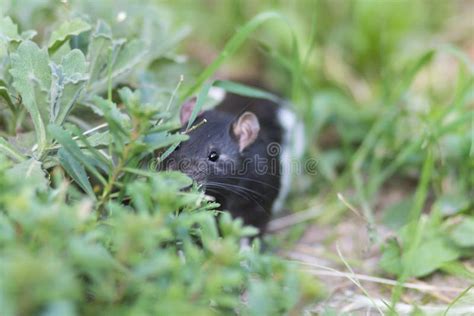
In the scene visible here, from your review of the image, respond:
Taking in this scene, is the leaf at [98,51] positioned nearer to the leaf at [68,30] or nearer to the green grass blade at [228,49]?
the leaf at [68,30]

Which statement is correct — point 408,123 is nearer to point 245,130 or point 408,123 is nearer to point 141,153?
point 245,130

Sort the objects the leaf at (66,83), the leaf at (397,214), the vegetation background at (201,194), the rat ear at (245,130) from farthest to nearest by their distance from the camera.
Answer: the leaf at (397,214) < the rat ear at (245,130) < the leaf at (66,83) < the vegetation background at (201,194)

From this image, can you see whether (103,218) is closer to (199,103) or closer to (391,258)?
(199,103)

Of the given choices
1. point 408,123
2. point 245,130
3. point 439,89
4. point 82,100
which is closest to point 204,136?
point 245,130

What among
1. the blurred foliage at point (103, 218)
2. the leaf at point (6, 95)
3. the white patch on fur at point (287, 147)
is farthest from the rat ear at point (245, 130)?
the leaf at point (6, 95)

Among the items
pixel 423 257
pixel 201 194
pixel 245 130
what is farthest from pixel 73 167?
pixel 423 257

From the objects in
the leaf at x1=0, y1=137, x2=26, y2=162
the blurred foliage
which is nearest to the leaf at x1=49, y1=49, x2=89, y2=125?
the blurred foliage
